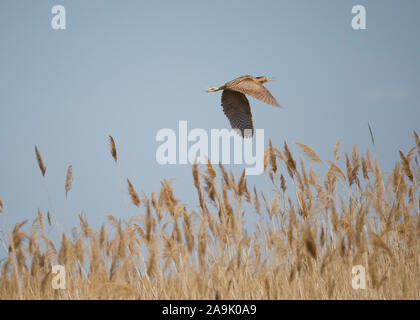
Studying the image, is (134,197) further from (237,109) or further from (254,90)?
(237,109)

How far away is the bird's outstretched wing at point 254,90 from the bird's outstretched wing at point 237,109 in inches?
10.1

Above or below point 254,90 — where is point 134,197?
below

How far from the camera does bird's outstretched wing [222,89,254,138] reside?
14.0 ft

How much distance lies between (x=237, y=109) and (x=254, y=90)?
1.90 ft

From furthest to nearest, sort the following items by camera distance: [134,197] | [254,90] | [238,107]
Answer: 1. [238,107]
2. [254,90]
3. [134,197]

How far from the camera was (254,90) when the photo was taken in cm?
375

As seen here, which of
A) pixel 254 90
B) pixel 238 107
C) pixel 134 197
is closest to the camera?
pixel 134 197

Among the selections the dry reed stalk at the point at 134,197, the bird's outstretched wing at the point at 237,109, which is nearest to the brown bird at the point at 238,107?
the bird's outstretched wing at the point at 237,109

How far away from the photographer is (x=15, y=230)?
9.80 ft

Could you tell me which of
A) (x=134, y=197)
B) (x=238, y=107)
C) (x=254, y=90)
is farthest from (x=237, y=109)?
(x=134, y=197)

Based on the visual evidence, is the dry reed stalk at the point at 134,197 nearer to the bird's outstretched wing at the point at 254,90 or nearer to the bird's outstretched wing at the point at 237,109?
the bird's outstretched wing at the point at 254,90

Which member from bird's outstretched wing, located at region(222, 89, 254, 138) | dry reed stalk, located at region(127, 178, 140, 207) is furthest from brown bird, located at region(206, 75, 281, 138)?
dry reed stalk, located at region(127, 178, 140, 207)
